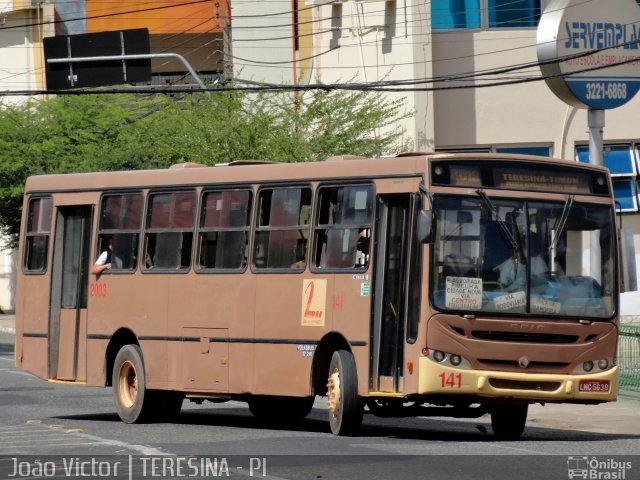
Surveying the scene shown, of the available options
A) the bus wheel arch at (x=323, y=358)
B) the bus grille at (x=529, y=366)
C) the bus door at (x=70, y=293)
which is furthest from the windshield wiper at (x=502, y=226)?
the bus door at (x=70, y=293)

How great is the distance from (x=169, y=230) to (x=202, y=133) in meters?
16.7

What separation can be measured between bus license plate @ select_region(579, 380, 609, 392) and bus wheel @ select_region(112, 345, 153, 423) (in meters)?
5.57

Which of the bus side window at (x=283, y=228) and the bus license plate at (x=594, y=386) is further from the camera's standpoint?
the bus side window at (x=283, y=228)

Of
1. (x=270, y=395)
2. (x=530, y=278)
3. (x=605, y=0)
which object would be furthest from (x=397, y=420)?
(x=605, y=0)

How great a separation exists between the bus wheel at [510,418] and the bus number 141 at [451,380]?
1673mm

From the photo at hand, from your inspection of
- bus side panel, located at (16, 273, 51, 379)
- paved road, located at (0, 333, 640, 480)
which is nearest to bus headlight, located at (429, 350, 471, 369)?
paved road, located at (0, 333, 640, 480)

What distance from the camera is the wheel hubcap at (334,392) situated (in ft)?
53.4

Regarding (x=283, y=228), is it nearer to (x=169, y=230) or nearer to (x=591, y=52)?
(x=169, y=230)

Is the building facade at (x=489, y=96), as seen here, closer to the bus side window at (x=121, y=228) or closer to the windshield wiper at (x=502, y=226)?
the bus side window at (x=121, y=228)

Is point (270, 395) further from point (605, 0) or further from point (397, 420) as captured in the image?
point (605, 0)

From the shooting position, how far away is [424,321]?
612 inches

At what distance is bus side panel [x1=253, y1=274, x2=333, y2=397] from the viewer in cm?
1683

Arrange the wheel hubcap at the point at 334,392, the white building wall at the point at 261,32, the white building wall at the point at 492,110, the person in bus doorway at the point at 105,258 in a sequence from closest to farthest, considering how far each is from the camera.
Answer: the wheel hubcap at the point at 334,392
the person in bus doorway at the point at 105,258
the white building wall at the point at 492,110
the white building wall at the point at 261,32

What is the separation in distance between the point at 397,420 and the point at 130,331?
3730 mm
